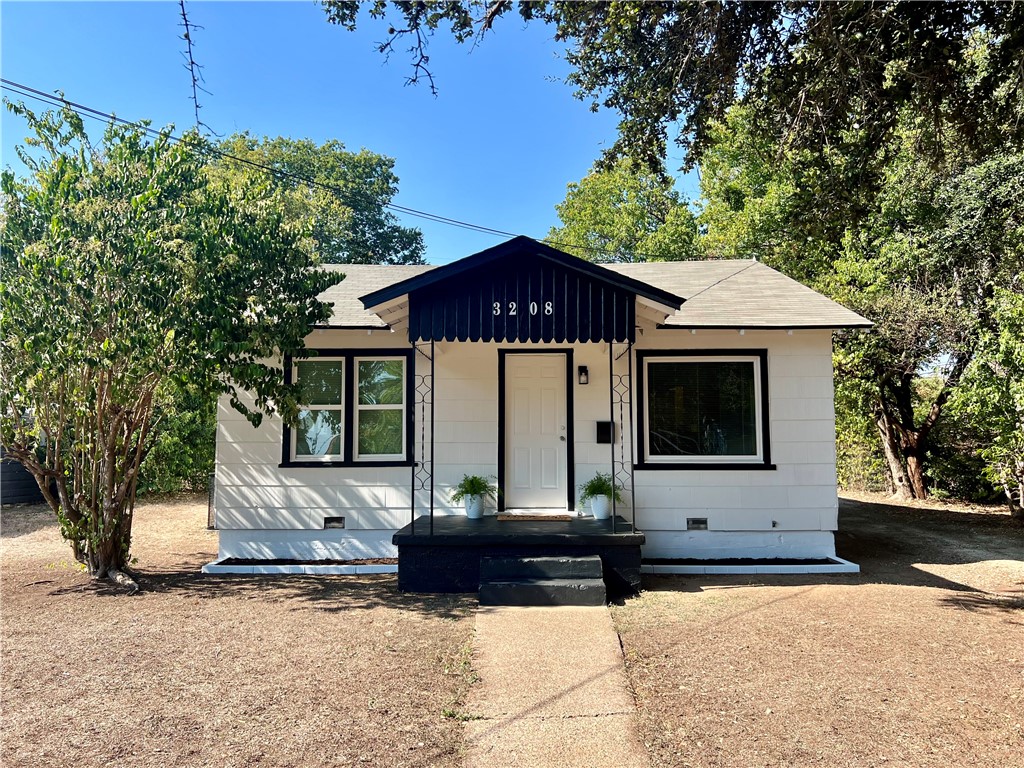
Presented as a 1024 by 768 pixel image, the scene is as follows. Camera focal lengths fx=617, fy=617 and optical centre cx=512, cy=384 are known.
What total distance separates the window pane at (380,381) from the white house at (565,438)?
0.06ft

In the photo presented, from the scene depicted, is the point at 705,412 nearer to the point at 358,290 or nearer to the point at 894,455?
the point at 358,290

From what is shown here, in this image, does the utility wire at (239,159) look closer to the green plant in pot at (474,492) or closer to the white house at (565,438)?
the white house at (565,438)

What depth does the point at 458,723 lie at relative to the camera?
139 inches

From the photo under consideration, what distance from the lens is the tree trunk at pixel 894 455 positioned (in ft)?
45.4

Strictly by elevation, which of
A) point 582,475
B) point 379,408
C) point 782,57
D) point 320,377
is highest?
point 782,57

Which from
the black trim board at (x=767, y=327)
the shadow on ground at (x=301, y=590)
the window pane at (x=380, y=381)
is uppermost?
the black trim board at (x=767, y=327)

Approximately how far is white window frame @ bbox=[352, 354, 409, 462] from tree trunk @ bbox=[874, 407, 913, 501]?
11.0 metres

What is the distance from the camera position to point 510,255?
6.68 metres

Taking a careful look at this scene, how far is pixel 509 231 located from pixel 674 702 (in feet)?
70.5

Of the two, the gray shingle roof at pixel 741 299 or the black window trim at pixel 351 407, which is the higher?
the gray shingle roof at pixel 741 299

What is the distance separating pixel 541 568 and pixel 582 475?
189cm

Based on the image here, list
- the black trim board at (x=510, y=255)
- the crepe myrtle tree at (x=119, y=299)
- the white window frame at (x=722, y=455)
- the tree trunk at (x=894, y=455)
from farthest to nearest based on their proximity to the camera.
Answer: the tree trunk at (x=894, y=455) → the white window frame at (x=722, y=455) → the black trim board at (x=510, y=255) → the crepe myrtle tree at (x=119, y=299)

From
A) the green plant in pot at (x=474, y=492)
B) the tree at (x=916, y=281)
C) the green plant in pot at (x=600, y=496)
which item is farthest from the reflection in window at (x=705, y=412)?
the tree at (x=916, y=281)

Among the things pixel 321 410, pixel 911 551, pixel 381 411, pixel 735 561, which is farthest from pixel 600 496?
pixel 911 551
